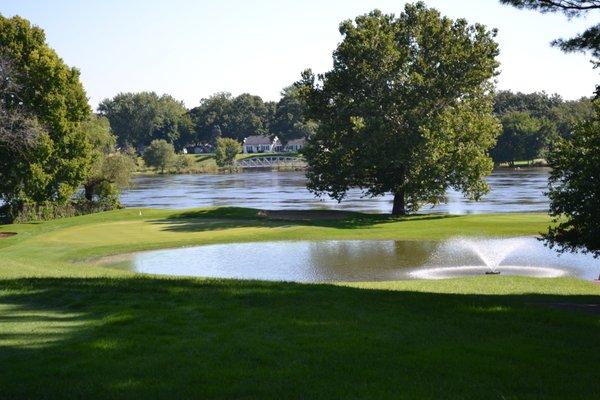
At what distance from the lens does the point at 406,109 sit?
45531 millimetres

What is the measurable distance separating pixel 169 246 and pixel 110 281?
16.8 m

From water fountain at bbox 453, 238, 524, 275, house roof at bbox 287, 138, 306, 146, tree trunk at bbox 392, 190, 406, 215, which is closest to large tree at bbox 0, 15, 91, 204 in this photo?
tree trunk at bbox 392, 190, 406, 215

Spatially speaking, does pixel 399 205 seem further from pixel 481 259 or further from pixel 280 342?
pixel 280 342

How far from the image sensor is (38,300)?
13.3 meters

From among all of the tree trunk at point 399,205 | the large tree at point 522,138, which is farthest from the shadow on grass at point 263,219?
the large tree at point 522,138

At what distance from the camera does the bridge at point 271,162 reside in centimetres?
16106

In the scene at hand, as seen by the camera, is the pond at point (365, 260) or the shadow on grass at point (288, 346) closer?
the shadow on grass at point (288, 346)

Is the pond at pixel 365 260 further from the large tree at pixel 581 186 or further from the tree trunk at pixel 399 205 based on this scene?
the tree trunk at pixel 399 205

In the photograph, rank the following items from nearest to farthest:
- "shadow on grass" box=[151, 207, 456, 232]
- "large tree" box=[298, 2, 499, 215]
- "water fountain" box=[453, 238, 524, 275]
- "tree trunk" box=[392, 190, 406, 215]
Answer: "water fountain" box=[453, 238, 524, 275]
"shadow on grass" box=[151, 207, 456, 232]
"large tree" box=[298, 2, 499, 215]
"tree trunk" box=[392, 190, 406, 215]

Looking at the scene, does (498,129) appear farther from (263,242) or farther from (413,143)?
(263,242)

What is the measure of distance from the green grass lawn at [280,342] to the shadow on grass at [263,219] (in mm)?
23082

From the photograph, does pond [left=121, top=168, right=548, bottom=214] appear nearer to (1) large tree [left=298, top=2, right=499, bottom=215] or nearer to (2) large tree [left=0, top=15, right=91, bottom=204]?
(1) large tree [left=298, top=2, right=499, bottom=215]

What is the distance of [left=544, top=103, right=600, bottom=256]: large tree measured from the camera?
63.0 feet

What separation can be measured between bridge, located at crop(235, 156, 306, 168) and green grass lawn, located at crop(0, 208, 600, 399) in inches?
5588
